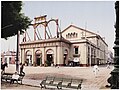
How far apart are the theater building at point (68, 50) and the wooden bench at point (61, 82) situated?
1.83 ft

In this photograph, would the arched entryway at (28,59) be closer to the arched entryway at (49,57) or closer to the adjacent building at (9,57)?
the adjacent building at (9,57)

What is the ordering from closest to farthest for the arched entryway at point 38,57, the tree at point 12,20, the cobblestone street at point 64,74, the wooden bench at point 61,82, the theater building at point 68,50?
the wooden bench at point 61,82, the cobblestone street at point 64,74, the theater building at point 68,50, the tree at point 12,20, the arched entryway at point 38,57

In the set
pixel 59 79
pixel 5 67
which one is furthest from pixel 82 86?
pixel 5 67

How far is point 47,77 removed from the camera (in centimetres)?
625

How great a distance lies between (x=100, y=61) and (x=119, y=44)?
2.09 m

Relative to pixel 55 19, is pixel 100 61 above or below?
below

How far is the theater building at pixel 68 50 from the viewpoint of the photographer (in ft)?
20.2

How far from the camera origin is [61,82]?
225 inches

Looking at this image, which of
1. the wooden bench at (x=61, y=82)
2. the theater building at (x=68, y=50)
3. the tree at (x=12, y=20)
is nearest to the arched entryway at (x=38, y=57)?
the theater building at (x=68, y=50)

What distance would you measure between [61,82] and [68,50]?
1.14 meters

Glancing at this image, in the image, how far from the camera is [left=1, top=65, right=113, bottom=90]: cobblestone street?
5.92 meters

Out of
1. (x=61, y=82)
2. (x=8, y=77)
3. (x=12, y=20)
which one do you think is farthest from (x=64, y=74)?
(x=12, y=20)

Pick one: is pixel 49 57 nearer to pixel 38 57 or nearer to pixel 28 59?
pixel 38 57

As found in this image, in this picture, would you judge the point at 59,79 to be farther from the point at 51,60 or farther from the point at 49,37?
the point at 49,37
